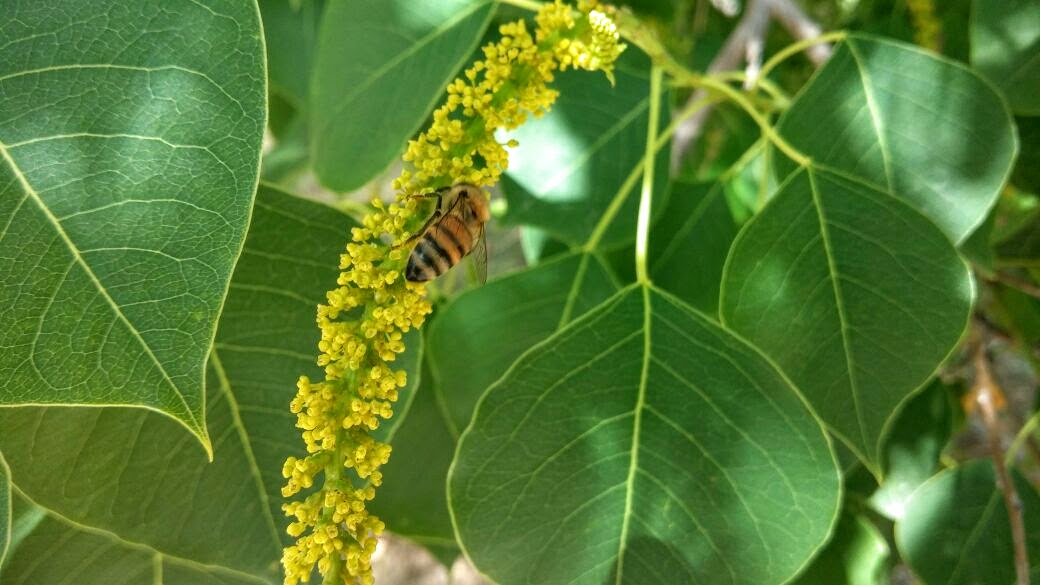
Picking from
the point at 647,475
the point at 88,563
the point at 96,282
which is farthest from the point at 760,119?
the point at 88,563

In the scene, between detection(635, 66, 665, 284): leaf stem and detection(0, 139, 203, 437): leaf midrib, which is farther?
detection(635, 66, 665, 284): leaf stem

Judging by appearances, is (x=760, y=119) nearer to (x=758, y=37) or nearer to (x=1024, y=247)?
(x=758, y=37)

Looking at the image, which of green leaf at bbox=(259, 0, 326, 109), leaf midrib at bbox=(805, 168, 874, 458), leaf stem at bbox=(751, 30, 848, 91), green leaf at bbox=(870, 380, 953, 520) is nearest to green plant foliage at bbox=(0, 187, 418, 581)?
leaf midrib at bbox=(805, 168, 874, 458)

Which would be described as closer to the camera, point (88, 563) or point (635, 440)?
point (635, 440)

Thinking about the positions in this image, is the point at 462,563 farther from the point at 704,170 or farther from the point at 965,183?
the point at 965,183

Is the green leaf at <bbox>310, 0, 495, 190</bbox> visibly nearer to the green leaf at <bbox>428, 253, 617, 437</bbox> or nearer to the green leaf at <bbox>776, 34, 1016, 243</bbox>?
the green leaf at <bbox>428, 253, 617, 437</bbox>

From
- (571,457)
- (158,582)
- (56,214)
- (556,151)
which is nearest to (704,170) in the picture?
(556,151)

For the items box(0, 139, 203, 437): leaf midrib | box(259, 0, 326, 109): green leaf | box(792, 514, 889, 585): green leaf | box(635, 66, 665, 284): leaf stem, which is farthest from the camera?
box(259, 0, 326, 109): green leaf
